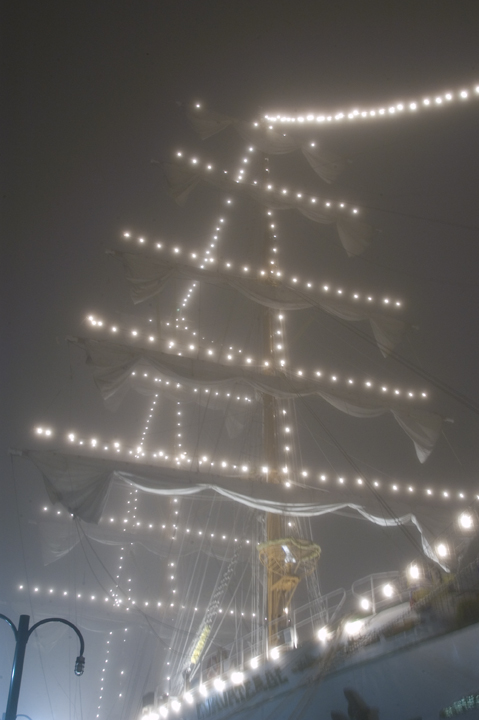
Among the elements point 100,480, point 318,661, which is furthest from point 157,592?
point 318,661

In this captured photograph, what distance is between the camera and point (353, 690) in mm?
6461

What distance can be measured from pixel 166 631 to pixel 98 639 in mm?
10155

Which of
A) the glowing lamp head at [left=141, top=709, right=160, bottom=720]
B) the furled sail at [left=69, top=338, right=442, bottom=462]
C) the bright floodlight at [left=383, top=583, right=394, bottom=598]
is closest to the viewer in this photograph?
the bright floodlight at [left=383, top=583, right=394, bottom=598]

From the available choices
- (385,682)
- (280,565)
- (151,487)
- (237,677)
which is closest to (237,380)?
(151,487)

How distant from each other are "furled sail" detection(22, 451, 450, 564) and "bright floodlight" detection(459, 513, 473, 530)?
4.10 meters

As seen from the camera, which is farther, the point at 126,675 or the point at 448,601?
the point at 126,675

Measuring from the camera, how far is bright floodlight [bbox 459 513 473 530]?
22.8 feet

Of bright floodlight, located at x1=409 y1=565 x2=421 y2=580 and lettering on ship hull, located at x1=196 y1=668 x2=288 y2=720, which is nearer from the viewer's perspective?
bright floodlight, located at x1=409 y1=565 x2=421 y2=580

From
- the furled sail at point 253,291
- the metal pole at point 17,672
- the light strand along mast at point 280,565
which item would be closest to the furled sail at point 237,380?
the furled sail at point 253,291

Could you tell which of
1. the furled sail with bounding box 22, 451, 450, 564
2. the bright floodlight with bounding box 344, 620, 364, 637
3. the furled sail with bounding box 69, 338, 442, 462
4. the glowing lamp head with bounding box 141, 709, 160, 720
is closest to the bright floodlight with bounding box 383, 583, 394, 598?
the bright floodlight with bounding box 344, 620, 364, 637

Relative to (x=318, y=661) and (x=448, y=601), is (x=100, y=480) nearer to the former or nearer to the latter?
(x=318, y=661)

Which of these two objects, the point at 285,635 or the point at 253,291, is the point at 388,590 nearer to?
the point at 285,635

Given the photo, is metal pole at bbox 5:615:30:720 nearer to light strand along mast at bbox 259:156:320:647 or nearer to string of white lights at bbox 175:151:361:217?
light strand along mast at bbox 259:156:320:647

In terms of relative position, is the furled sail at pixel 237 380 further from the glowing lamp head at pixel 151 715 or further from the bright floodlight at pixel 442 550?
the glowing lamp head at pixel 151 715
